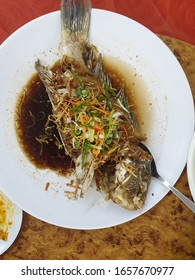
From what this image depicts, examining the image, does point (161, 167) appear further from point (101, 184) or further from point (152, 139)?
point (101, 184)

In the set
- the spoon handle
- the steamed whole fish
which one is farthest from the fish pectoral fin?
the spoon handle

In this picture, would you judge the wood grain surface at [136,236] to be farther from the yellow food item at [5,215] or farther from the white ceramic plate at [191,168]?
the white ceramic plate at [191,168]

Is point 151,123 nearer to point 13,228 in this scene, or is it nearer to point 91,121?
point 91,121

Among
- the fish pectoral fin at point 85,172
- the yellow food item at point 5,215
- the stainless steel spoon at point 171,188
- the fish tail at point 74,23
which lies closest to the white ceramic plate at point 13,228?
the yellow food item at point 5,215

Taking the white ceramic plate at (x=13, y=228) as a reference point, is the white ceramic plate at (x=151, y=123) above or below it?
above

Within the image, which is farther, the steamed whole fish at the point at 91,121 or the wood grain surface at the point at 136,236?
the wood grain surface at the point at 136,236

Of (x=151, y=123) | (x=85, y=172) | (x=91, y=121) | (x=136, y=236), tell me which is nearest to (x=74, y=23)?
(x=91, y=121)
